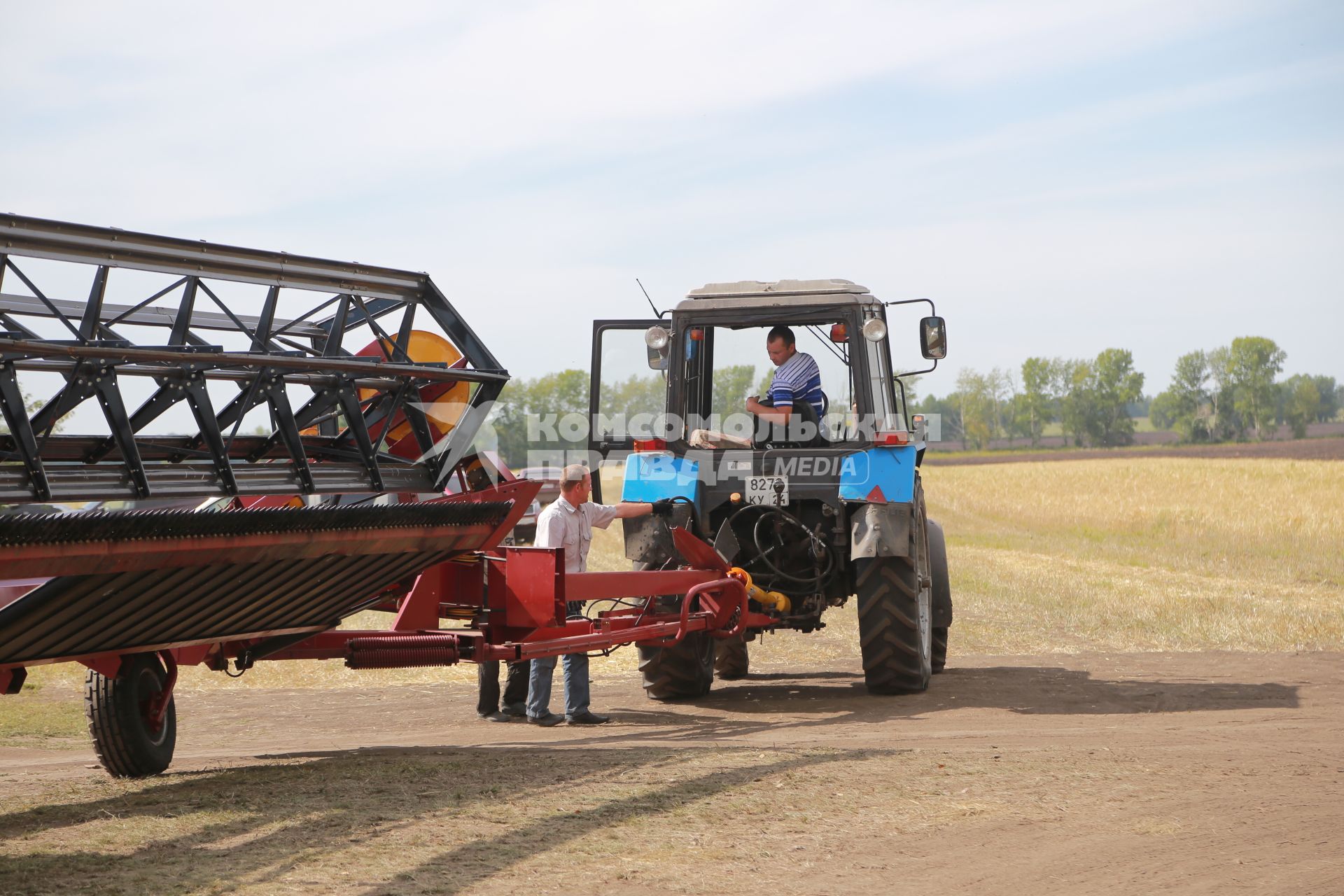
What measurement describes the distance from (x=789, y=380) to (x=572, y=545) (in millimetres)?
1888

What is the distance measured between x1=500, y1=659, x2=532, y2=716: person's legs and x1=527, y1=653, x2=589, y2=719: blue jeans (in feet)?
1.05

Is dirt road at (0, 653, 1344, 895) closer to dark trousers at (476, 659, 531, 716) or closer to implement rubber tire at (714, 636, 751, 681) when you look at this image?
dark trousers at (476, 659, 531, 716)

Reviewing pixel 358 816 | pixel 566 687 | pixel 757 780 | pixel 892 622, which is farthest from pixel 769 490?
pixel 358 816

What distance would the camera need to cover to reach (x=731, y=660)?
10.7m

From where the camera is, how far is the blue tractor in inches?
343

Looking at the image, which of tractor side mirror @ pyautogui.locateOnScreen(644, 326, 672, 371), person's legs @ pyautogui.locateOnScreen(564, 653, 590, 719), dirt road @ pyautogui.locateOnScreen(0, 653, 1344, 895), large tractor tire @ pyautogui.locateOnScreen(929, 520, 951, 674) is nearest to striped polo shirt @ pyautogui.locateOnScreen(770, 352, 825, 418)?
tractor side mirror @ pyautogui.locateOnScreen(644, 326, 672, 371)

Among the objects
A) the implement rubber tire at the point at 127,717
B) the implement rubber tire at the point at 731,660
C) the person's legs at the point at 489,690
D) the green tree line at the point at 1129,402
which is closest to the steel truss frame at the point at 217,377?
the implement rubber tire at the point at 127,717

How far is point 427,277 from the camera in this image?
22.1 feet

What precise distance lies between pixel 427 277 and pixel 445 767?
2471 millimetres

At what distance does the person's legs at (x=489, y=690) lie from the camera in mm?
8688

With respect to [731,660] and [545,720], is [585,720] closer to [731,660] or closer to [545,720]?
[545,720]

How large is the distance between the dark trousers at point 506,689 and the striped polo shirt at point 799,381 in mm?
2534

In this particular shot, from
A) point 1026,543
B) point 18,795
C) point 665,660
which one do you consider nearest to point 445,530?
point 18,795

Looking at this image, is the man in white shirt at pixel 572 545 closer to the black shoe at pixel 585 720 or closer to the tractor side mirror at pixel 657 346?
the black shoe at pixel 585 720
